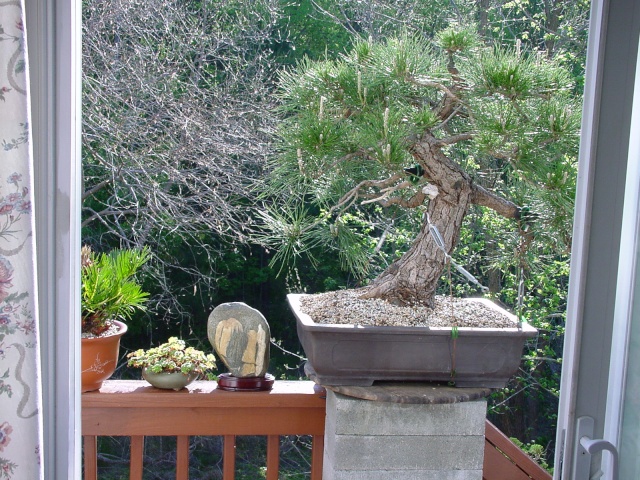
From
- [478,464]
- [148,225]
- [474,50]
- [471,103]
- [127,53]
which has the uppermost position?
[127,53]

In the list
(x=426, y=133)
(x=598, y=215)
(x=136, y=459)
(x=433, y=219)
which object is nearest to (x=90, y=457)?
(x=136, y=459)

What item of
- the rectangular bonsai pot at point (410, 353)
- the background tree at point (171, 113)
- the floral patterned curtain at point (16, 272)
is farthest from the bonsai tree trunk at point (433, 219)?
the background tree at point (171, 113)

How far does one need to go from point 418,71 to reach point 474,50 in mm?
233

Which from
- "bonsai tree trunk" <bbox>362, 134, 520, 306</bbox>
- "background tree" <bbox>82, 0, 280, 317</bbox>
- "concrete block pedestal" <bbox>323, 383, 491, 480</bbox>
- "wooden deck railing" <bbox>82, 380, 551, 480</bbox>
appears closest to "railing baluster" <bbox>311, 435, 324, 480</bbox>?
"wooden deck railing" <bbox>82, 380, 551, 480</bbox>

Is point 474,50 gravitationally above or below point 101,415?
above

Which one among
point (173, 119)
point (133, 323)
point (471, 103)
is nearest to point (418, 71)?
point (471, 103)

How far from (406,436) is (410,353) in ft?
0.66

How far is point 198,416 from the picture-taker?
5.82ft

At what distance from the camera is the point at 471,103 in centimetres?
167

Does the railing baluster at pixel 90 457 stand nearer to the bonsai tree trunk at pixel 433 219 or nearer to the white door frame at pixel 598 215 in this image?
the bonsai tree trunk at pixel 433 219

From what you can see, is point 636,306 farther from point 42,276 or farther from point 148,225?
point 148,225

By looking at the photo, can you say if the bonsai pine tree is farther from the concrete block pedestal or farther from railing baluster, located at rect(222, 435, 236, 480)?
railing baluster, located at rect(222, 435, 236, 480)

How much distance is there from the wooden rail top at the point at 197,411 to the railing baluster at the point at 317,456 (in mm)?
55

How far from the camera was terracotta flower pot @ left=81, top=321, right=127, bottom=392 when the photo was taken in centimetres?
170
